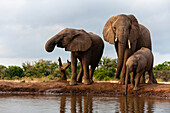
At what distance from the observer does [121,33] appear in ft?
50.3

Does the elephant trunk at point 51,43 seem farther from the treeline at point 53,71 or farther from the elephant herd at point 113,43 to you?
the treeline at point 53,71

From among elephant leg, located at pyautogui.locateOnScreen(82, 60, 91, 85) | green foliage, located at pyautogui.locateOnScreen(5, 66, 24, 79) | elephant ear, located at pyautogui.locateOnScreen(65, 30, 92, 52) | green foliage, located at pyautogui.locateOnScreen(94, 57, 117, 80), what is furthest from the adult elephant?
green foliage, located at pyautogui.locateOnScreen(5, 66, 24, 79)

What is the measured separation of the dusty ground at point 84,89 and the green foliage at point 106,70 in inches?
441

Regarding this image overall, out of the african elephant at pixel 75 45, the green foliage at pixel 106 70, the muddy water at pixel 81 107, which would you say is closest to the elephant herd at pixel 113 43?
the african elephant at pixel 75 45

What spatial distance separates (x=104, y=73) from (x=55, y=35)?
13.3 m

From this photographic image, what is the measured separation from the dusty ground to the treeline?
37.8 feet

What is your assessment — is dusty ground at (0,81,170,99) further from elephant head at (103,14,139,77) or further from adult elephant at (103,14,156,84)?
elephant head at (103,14,139,77)

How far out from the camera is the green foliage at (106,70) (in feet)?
91.7

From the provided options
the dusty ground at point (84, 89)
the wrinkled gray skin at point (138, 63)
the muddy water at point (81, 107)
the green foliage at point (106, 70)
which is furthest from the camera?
the green foliage at point (106, 70)

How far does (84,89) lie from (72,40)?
2.93m

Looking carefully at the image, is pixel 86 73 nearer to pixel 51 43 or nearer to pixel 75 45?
pixel 75 45

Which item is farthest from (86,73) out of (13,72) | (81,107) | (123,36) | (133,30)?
(13,72)

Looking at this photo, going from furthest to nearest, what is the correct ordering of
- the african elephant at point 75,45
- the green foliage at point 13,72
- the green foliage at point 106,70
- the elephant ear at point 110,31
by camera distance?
1. the green foliage at point 13,72
2. the green foliage at point 106,70
3. the elephant ear at point 110,31
4. the african elephant at point 75,45

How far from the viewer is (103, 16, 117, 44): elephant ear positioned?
52.7 feet
